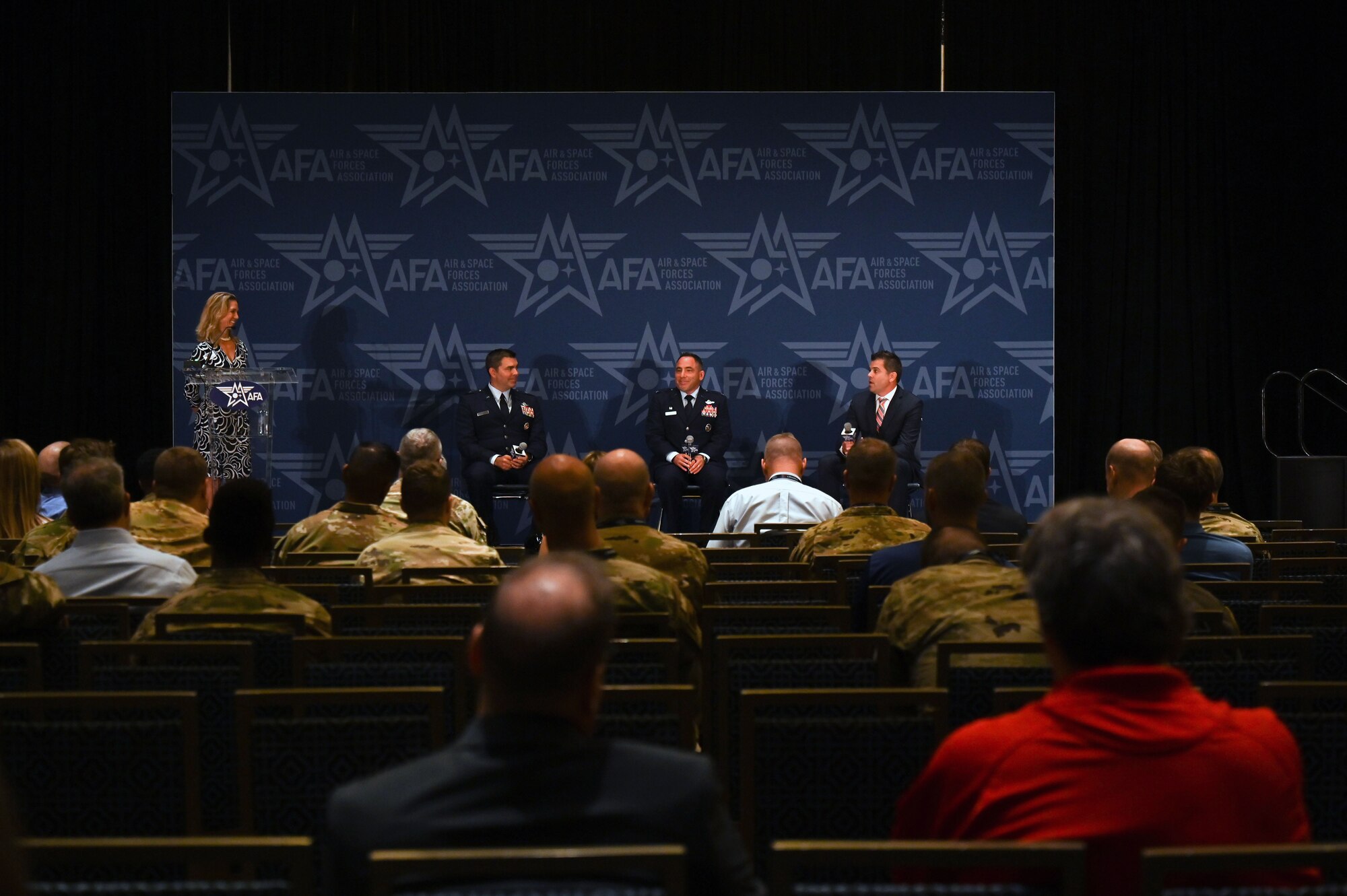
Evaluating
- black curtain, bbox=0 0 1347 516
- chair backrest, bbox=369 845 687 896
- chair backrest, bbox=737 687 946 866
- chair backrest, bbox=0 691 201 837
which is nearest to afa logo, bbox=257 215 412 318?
black curtain, bbox=0 0 1347 516

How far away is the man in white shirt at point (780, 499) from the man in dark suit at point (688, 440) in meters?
2.26

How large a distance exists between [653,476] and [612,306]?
4.10ft

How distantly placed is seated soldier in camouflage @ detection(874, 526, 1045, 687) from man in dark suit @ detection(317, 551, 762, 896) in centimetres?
144

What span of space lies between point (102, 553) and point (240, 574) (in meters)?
0.89

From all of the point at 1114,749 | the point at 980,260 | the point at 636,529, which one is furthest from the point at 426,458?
the point at 980,260

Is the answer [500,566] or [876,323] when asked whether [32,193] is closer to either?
[876,323]

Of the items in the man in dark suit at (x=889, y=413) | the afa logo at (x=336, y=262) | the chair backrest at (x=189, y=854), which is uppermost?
the afa logo at (x=336, y=262)

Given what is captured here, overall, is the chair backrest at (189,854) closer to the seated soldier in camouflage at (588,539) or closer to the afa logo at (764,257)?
the seated soldier in camouflage at (588,539)

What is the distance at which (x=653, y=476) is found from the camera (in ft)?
31.6

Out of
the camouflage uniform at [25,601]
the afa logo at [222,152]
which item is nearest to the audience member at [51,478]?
the camouflage uniform at [25,601]

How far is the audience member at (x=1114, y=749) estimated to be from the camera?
5.12 feet

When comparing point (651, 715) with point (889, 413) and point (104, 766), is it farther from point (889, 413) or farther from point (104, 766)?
point (889, 413)

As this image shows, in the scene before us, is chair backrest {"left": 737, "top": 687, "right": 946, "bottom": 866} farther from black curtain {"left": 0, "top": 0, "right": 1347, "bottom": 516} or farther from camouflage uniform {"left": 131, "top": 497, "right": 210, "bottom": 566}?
black curtain {"left": 0, "top": 0, "right": 1347, "bottom": 516}

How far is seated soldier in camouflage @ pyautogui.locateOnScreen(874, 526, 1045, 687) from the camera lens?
2879 mm
